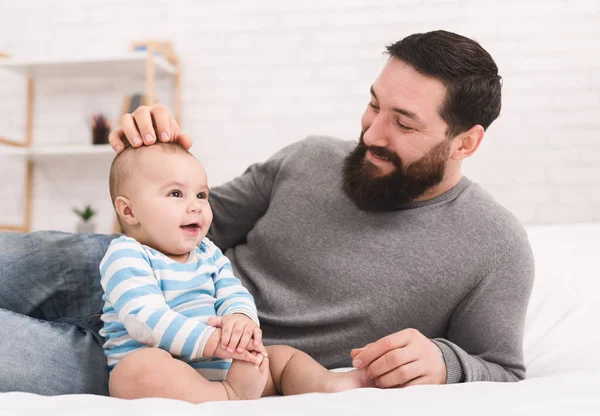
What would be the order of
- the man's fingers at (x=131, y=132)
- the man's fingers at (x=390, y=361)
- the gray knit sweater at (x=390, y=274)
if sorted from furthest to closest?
the gray knit sweater at (x=390, y=274)
the man's fingers at (x=131, y=132)
the man's fingers at (x=390, y=361)

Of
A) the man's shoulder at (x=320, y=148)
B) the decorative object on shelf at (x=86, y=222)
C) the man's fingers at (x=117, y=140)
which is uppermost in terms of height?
the man's fingers at (x=117, y=140)

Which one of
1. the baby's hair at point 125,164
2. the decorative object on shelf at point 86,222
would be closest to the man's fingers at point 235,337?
the baby's hair at point 125,164

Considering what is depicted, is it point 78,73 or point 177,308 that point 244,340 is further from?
point 78,73

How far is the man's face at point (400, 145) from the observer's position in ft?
4.58

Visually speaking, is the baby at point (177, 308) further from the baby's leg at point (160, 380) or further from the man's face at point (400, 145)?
the man's face at point (400, 145)

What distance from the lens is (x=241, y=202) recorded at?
1589 mm

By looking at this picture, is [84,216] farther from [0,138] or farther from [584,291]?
[584,291]

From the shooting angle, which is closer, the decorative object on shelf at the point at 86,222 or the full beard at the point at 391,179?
the full beard at the point at 391,179

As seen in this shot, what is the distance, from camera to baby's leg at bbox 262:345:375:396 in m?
1.02

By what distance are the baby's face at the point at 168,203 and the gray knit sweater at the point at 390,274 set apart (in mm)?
346

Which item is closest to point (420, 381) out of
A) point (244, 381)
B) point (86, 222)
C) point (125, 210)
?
point (244, 381)

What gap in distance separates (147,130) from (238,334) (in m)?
0.41

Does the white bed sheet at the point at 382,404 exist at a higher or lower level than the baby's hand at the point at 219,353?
higher

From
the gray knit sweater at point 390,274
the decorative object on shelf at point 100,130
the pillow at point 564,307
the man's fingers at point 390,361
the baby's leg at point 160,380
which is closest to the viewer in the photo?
the baby's leg at point 160,380
